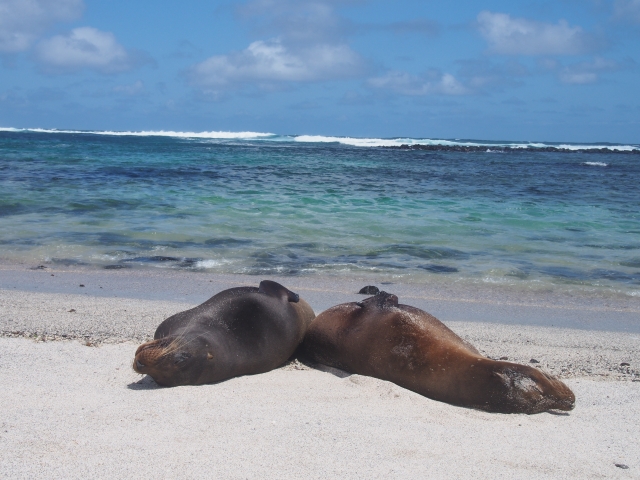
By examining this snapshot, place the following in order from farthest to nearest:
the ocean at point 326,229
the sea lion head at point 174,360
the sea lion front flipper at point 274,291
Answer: the ocean at point 326,229 → the sea lion front flipper at point 274,291 → the sea lion head at point 174,360

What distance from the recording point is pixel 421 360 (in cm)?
463

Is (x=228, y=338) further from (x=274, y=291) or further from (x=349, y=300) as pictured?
(x=349, y=300)

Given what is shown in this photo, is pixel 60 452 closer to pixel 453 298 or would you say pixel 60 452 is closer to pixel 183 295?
pixel 183 295

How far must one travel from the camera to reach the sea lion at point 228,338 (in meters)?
4.27

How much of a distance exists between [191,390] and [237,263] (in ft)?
16.4

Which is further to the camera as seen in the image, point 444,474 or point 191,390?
point 191,390

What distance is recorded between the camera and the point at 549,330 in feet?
21.4

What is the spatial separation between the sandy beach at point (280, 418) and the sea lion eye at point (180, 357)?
185 millimetres

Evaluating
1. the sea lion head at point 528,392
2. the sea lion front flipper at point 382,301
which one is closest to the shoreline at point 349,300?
the sea lion head at point 528,392

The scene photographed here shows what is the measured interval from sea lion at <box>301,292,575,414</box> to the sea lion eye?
1.25 metres

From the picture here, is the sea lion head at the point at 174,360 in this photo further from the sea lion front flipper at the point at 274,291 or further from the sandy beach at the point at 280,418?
the sea lion front flipper at the point at 274,291

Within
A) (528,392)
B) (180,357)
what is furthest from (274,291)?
(528,392)

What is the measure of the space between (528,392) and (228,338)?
6.62ft

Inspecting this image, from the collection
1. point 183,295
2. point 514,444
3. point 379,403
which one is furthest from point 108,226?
point 514,444
